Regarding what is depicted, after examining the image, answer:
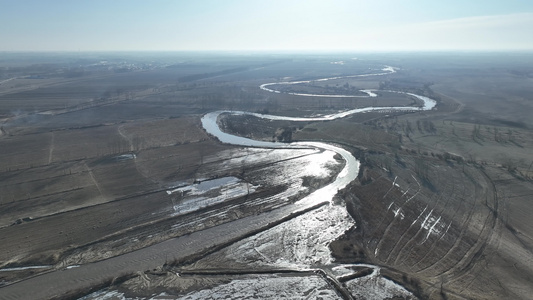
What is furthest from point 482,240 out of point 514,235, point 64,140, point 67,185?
point 64,140

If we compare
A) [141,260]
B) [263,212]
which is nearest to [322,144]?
[263,212]

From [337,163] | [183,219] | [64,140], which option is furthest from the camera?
[64,140]

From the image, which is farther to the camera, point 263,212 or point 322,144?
point 322,144

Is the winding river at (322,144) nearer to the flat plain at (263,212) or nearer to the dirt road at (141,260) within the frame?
the flat plain at (263,212)

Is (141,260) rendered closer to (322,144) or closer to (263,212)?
(263,212)

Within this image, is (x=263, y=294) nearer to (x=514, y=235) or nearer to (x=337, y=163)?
(x=514, y=235)

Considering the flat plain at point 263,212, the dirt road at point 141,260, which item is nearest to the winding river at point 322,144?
the flat plain at point 263,212

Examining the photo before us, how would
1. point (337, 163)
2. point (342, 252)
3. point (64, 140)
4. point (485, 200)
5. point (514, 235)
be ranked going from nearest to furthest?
point (342, 252)
point (514, 235)
point (485, 200)
point (337, 163)
point (64, 140)

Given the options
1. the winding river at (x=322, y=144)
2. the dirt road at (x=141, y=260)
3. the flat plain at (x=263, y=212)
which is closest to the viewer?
the dirt road at (x=141, y=260)

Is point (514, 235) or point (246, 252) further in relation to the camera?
point (514, 235)

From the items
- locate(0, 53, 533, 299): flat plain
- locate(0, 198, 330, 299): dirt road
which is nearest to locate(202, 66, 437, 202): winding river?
locate(0, 53, 533, 299): flat plain
